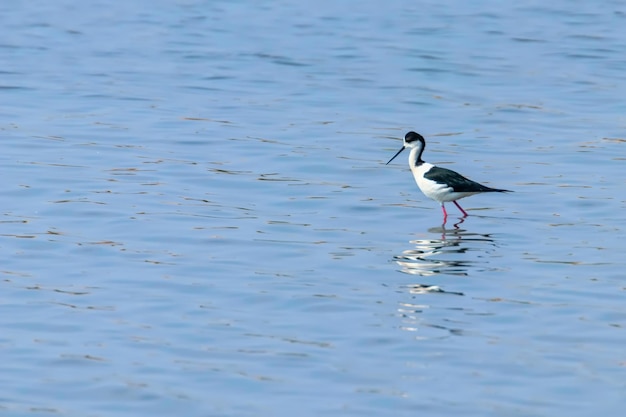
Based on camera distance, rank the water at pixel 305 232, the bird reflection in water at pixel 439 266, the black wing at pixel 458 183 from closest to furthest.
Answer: the water at pixel 305 232 → the bird reflection in water at pixel 439 266 → the black wing at pixel 458 183

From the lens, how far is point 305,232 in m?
13.4

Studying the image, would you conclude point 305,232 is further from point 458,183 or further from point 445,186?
point 458,183

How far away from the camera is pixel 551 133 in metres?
18.9

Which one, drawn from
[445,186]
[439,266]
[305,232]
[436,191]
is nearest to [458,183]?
[445,186]

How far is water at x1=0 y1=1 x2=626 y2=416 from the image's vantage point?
8.87 metres

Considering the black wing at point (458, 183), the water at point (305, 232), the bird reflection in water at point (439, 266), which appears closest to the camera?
the water at point (305, 232)

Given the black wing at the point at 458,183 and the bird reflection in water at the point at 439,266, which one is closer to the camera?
the bird reflection in water at the point at 439,266

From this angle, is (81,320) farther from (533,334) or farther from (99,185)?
(99,185)

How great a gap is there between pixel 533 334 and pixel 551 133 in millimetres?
9416

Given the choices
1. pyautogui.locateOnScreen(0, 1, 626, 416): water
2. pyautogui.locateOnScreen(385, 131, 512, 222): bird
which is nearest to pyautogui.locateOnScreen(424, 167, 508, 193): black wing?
pyautogui.locateOnScreen(385, 131, 512, 222): bird

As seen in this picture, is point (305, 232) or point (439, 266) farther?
point (305, 232)

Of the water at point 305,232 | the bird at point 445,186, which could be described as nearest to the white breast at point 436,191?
the bird at point 445,186

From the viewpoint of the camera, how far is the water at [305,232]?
8.87m

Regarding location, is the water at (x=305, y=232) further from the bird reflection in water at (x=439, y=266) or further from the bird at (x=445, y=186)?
the bird at (x=445, y=186)
